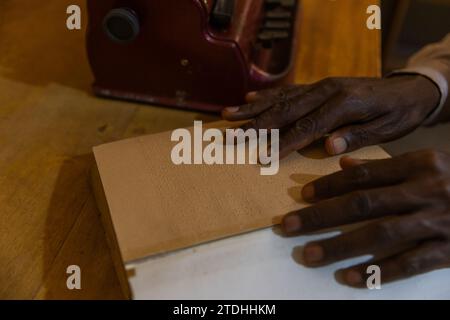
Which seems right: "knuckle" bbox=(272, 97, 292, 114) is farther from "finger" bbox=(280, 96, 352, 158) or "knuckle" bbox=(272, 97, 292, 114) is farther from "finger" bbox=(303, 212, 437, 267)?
"finger" bbox=(303, 212, 437, 267)

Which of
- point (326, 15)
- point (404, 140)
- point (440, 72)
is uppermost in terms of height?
point (326, 15)

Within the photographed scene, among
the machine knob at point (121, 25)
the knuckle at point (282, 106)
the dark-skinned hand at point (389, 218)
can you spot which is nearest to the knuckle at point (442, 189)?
the dark-skinned hand at point (389, 218)

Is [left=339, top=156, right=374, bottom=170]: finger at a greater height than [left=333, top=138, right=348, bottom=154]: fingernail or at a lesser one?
lesser

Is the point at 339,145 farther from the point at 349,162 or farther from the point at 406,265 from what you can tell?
the point at 406,265

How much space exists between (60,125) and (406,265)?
64 centimetres

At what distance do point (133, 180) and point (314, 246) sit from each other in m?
0.27

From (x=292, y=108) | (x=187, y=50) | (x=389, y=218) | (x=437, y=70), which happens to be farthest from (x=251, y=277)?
(x=437, y=70)

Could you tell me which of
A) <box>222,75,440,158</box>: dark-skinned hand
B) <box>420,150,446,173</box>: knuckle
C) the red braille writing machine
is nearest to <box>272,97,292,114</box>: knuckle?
<box>222,75,440,158</box>: dark-skinned hand

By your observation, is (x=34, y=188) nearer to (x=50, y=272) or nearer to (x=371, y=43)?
(x=50, y=272)

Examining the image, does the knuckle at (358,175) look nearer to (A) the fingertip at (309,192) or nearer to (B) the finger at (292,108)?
(A) the fingertip at (309,192)

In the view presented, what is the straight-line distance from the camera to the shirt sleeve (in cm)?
78

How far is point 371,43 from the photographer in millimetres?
1036
